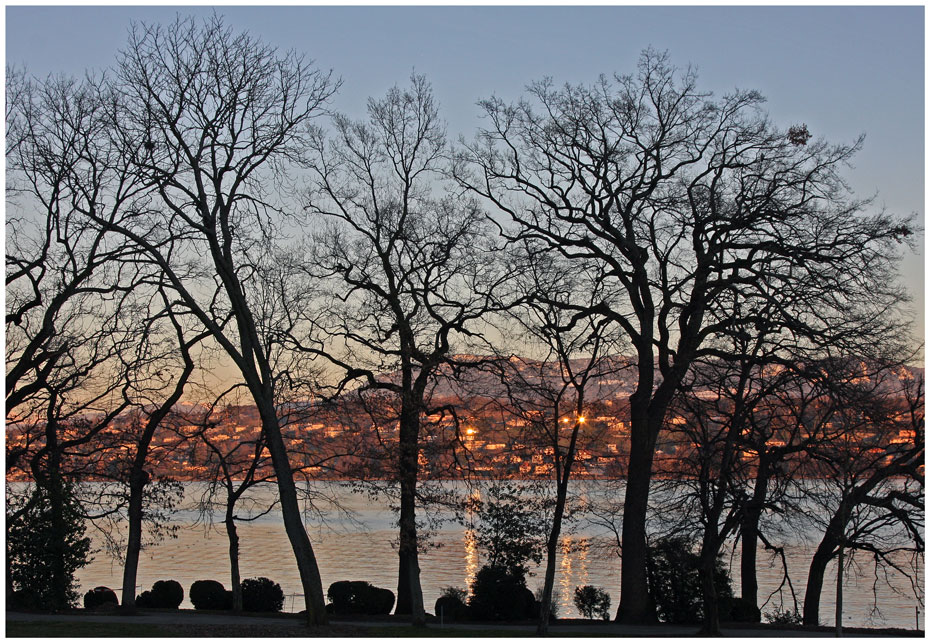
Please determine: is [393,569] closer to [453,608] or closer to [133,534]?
[453,608]

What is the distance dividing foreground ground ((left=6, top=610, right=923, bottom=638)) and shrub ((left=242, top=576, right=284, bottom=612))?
6.89 feet

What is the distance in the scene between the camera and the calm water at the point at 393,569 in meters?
41.0

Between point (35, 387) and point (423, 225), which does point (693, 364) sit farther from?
point (35, 387)

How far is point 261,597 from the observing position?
31594 millimetres

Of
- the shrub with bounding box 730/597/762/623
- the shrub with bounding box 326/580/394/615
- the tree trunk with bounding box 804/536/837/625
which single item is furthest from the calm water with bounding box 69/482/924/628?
the shrub with bounding box 730/597/762/623

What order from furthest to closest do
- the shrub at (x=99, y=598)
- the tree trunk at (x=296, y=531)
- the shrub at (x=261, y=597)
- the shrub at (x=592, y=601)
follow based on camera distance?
the shrub at (x=99, y=598), the shrub at (x=261, y=597), the shrub at (x=592, y=601), the tree trunk at (x=296, y=531)

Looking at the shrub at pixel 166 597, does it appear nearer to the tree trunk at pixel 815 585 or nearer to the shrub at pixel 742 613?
the shrub at pixel 742 613

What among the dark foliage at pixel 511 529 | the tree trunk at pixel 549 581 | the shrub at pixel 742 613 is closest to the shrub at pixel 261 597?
the dark foliage at pixel 511 529

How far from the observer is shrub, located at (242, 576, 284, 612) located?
104 ft

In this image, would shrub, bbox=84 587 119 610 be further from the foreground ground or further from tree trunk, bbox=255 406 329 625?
tree trunk, bbox=255 406 329 625

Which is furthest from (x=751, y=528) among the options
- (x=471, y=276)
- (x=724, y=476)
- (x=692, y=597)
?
(x=471, y=276)

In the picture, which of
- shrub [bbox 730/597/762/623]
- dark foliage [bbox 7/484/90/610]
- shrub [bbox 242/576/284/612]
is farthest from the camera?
shrub [bbox 242/576/284/612]

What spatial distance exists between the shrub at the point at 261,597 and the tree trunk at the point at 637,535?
38.6 ft

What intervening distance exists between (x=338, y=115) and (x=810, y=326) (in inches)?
600
